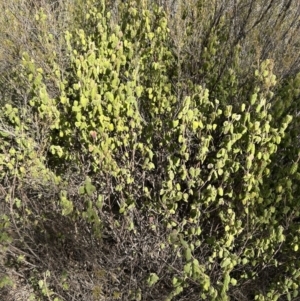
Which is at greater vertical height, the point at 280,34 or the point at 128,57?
the point at 280,34

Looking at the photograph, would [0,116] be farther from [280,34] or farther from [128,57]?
[280,34]

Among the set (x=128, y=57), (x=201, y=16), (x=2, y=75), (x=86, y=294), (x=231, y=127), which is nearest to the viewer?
(x=231, y=127)

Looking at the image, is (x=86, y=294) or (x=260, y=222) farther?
(x=86, y=294)

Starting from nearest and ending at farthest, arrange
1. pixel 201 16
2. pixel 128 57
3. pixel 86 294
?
1. pixel 86 294
2. pixel 128 57
3. pixel 201 16

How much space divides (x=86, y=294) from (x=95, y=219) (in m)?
0.69

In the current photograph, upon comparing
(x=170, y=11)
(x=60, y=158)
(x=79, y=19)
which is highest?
(x=170, y=11)

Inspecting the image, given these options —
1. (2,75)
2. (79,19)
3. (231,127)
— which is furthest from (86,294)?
(79,19)

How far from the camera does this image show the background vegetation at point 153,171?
2.39 metres

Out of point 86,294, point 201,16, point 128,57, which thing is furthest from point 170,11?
point 86,294

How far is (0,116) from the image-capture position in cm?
324

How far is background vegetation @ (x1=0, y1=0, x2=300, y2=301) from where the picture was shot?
239 centimetres

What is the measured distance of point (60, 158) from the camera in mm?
3078

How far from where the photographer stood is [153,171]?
2.86m

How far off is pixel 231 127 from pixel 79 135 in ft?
3.53
